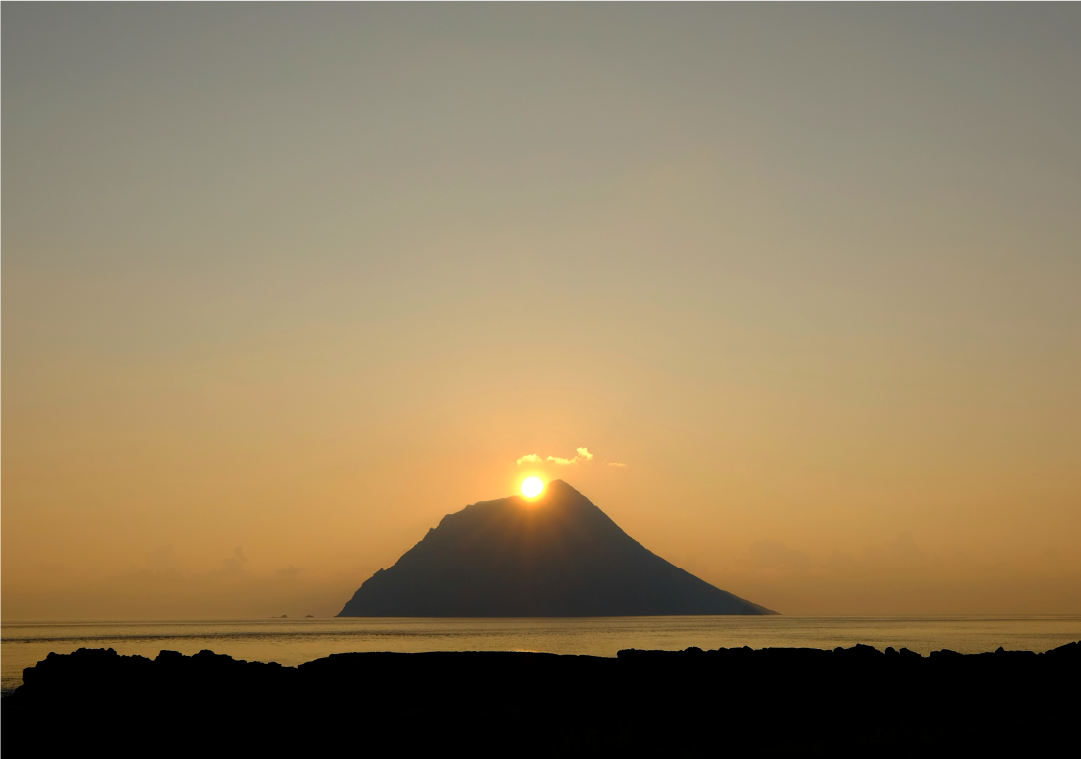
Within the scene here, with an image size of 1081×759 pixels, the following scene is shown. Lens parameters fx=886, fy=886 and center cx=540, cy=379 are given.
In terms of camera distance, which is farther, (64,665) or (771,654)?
(64,665)

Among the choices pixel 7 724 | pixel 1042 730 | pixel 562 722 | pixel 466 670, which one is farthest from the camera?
pixel 466 670

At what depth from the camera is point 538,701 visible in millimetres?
22156

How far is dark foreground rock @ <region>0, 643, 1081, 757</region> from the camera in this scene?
1880cm

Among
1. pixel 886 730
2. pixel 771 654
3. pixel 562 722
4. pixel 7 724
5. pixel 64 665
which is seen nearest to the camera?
pixel 886 730

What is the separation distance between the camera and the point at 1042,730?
12.3m

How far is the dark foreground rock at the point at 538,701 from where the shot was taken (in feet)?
61.7

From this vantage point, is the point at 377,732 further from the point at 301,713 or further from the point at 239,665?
the point at 239,665

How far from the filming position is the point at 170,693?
2591 centimetres

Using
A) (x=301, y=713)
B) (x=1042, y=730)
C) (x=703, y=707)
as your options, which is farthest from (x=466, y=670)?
(x=1042, y=730)

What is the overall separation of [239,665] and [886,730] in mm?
19997

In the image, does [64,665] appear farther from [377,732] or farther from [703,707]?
[703,707]

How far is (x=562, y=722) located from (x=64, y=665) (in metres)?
22.2

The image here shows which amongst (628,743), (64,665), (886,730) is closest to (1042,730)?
(886,730)

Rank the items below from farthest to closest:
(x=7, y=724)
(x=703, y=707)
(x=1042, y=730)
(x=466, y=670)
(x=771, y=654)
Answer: (x=771, y=654) < (x=466, y=670) < (x=7, y=724) < (x=703, y=707) < (x=1042, y=730)
